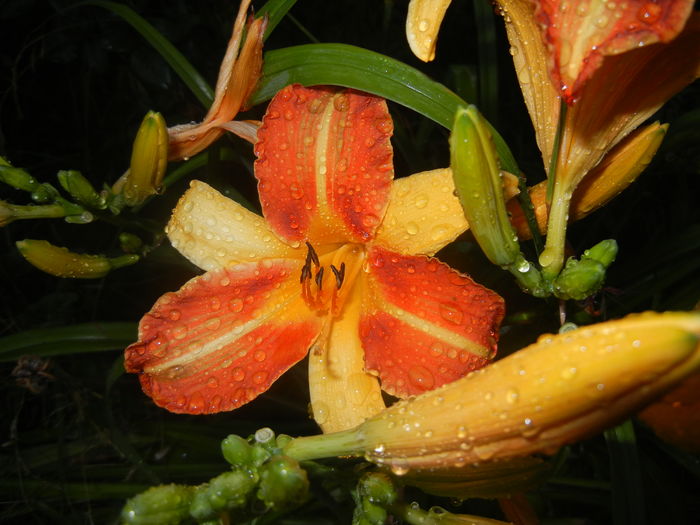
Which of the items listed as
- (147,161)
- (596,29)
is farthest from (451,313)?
(147,161)

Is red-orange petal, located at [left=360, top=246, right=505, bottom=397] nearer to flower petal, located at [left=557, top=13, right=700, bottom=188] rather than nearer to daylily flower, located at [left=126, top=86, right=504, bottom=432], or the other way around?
daylily flower, located at [left=126, top=86, right=504, bottom=432]

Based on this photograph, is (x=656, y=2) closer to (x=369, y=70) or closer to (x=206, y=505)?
(x=369, y=70)

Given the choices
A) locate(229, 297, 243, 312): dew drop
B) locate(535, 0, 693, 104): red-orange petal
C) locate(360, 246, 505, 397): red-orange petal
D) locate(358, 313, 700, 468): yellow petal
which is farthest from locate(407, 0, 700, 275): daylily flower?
locate(229, 297, 243, 312): dew drop

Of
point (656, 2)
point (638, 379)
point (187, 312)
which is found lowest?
A: point (187, 312)

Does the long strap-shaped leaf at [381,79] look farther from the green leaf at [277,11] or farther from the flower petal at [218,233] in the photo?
the flower petal at [218,233]

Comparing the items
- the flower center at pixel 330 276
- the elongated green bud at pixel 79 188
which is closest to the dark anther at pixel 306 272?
the flower center at pixel 330 276

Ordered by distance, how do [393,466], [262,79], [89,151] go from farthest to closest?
[89,151]
[262,79]
[393,466]

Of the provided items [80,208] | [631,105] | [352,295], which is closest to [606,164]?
[631,105]
